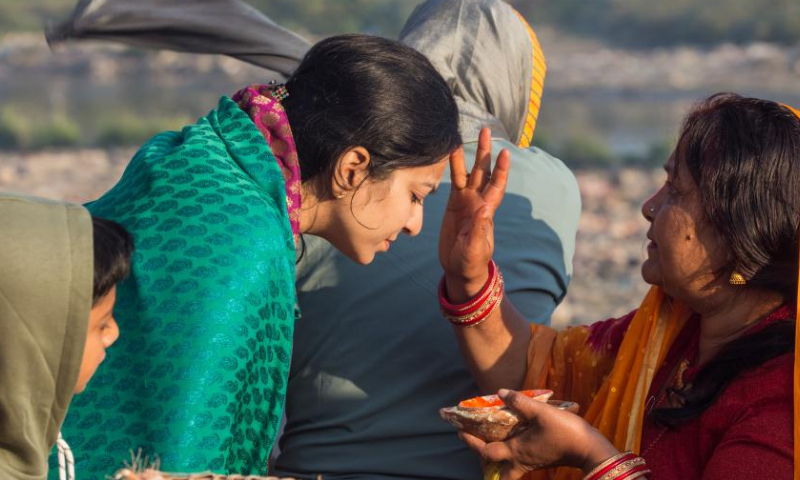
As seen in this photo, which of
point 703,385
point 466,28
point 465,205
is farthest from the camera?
point 466,28

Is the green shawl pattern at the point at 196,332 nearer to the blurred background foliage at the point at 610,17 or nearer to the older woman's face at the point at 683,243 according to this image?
the older woman's face at the point at 683,243

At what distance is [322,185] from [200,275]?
0.48 metres

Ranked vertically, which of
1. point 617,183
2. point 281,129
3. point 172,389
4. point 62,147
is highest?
point 281,129

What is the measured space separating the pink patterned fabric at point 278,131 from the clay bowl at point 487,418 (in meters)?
0.56

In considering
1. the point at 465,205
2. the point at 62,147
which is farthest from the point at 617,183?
the point at 465,205

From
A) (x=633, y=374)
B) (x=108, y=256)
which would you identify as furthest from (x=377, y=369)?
(x=108, y=256)

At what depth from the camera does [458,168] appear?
2.89 metres

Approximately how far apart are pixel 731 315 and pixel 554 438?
48 cm

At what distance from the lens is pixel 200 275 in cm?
235

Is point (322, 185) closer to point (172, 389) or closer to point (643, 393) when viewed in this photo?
point (172, 389)

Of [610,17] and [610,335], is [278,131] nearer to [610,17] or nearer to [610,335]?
[610,335]

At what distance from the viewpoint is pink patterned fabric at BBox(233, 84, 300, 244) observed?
8.62 feet

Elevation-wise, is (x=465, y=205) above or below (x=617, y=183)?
above

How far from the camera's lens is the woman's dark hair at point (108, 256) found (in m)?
2.08
